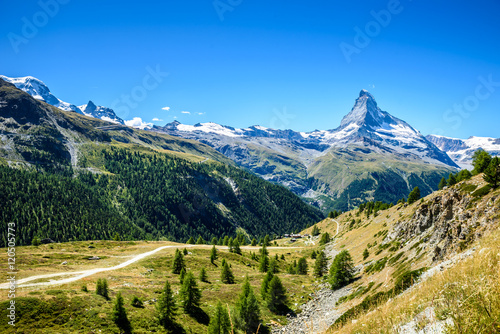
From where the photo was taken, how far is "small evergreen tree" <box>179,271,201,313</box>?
42.2 metres

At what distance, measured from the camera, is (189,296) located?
4238 centimetres

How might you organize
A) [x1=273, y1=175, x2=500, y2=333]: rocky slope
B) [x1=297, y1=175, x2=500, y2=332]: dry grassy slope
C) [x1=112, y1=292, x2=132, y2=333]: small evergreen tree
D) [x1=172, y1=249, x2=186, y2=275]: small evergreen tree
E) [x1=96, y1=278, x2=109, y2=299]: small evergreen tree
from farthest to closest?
[x1=172, y1=249, x2=186, y2=275]: small evergreen tree < [x1=96, y1=278, x2=109, y2=299]: small evergreen tree < [x1=112, y1=292, x2=132, y2=333]: small evergreen tree < [x1=297, y1=175, x2=500, y2=332]: dry grassy slope < [x1=273, y1=175, x2=500, y2=333]: rocky slope

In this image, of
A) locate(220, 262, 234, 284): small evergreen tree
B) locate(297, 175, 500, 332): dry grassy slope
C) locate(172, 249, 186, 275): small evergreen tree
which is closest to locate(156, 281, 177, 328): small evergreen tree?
locate(220, 262, 234, 284): small evergreen tree

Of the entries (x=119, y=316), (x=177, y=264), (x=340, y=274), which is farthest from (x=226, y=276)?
(x=119, y=316)

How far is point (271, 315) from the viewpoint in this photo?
149ft

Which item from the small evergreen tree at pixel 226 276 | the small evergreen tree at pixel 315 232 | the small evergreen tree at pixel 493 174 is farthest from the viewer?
the small evergreen tree at pixel 315 232

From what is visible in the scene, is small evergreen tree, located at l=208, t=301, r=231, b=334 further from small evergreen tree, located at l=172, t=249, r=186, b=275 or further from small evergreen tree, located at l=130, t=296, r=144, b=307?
small evergreen tree, located at l=172, t=249, r=186, b=275

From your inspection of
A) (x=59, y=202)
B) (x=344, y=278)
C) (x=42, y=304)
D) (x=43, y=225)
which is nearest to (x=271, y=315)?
(x=344, y=278)

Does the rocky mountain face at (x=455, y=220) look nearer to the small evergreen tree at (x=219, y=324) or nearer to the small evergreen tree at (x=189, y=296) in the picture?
the small evergreen tree at (x=219, y=324)

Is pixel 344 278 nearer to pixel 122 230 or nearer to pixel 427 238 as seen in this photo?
pixel 427 238

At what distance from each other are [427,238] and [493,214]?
14.5 meters

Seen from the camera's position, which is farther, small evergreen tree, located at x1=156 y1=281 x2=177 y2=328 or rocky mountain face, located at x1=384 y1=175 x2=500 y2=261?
small evergreen tree, located at x1=156 y1=281 x2=177 y2=328

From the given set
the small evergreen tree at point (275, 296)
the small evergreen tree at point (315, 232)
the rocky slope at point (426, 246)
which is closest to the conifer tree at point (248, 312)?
the rocky slope at point (426, 246)

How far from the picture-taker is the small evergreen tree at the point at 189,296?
42188mm
